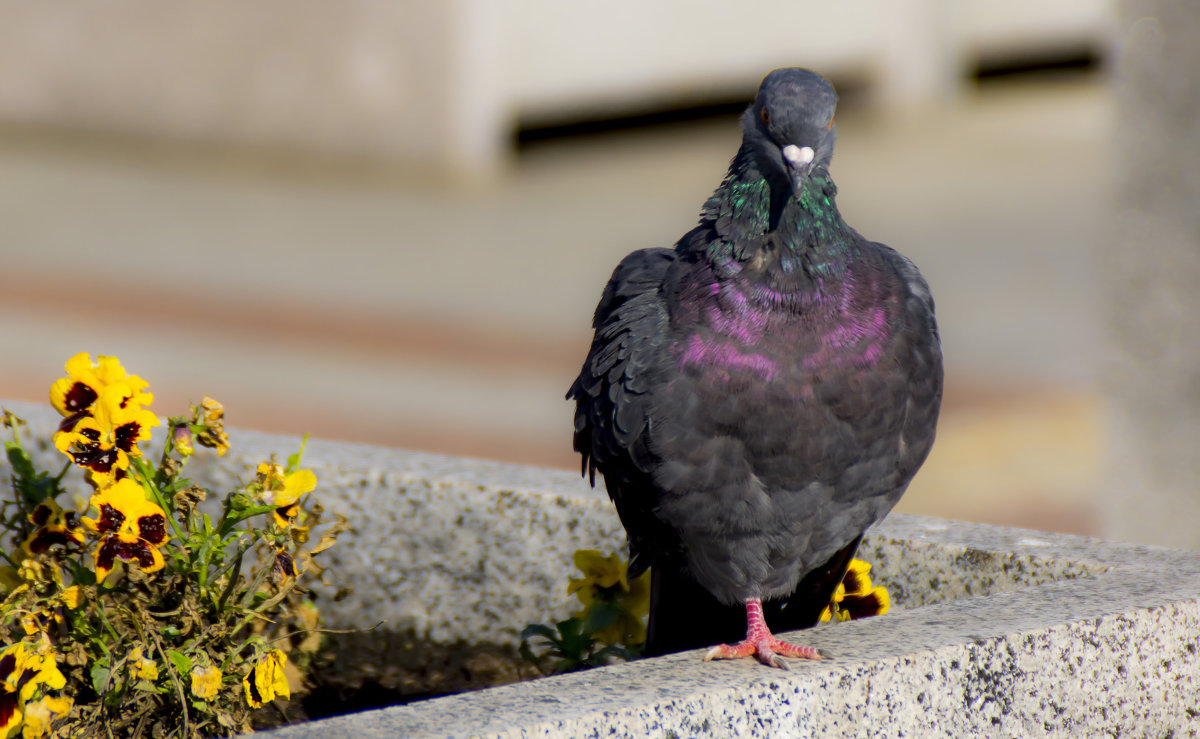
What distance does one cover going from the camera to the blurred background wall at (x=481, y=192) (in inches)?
277

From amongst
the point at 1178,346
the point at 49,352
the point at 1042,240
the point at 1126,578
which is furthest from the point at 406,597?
the point at 1042,240

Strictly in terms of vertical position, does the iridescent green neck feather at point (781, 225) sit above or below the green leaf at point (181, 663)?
above

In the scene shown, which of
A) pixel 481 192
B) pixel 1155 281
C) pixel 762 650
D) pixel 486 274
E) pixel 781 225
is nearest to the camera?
pixel 762 650

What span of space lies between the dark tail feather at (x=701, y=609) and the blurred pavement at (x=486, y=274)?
1.48 metres

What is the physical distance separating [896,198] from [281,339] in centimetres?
549

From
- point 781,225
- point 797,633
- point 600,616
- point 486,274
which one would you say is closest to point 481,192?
point 486,274

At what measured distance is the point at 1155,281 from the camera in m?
3.67

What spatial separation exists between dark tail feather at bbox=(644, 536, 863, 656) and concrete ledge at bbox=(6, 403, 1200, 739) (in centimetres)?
20

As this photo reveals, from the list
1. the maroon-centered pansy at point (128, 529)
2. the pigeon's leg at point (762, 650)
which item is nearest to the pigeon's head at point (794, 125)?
the pigeon's leg at point (762, 650)

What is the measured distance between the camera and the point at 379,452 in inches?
131

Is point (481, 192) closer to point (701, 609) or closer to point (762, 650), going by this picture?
point (701, 609)

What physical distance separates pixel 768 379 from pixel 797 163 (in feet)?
1.16

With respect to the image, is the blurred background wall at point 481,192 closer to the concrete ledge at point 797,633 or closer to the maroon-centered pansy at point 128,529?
the concrete ledge at point 797,633

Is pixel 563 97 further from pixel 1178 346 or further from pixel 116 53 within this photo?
pixel 1178 346
